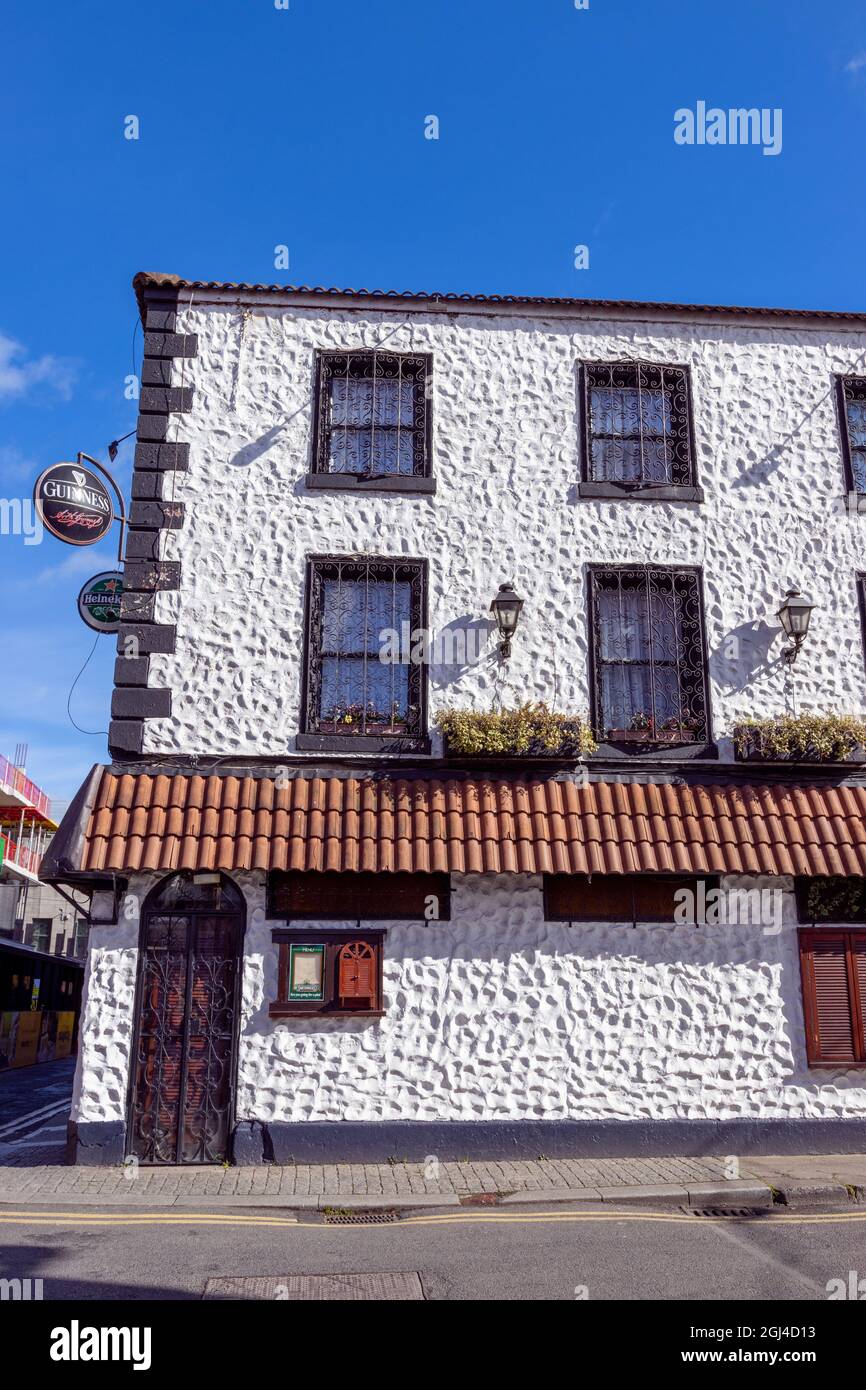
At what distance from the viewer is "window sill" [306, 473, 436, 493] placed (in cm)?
1212

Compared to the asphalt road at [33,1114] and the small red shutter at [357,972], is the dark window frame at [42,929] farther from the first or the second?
the small red shutter at [357,972]

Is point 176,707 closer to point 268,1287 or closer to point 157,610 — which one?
point 157,610

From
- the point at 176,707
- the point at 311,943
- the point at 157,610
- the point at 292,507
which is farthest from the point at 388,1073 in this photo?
the point at 292,507

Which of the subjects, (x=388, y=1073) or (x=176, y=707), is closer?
(x=388, y=1073)

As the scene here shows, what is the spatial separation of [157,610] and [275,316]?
4.18 meters

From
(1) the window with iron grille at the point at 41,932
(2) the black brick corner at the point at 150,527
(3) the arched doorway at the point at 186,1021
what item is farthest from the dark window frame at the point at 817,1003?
(1) the window with iron grille at the point at 41,932

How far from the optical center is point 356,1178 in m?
9.46

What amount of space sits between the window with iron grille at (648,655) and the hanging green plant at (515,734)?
614mm

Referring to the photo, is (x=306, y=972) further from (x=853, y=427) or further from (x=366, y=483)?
(x=853, y=427)

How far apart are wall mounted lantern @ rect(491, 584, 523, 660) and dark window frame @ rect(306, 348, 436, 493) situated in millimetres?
1749

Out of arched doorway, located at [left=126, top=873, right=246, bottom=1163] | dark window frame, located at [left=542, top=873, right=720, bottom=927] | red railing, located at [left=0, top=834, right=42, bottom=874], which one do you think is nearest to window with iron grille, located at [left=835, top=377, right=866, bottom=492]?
dark window frame, located at [left=542, top=873, right=720, bottom=927]

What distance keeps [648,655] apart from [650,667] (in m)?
0.16

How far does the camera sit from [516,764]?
11227 millimetres

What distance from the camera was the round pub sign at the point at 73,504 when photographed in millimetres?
11727
